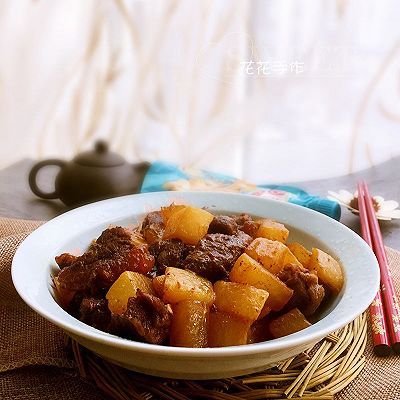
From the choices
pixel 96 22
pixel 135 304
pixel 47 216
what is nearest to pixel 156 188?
pixel 47 216

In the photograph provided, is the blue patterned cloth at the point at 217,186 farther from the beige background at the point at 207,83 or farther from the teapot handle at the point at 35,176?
the beige background at the point at 207,83

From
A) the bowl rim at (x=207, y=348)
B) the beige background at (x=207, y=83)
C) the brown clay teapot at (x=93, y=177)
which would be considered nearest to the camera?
the bowl rim at (x=207, y=348)

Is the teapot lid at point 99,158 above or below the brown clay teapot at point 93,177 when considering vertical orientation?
above

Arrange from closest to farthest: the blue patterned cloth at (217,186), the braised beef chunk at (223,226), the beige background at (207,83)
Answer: the braised beef chunk at (223,226)
the blue patterned cloth at (217,186)
the beige background at (207,83)

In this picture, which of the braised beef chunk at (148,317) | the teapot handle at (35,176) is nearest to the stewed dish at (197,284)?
the braised beef chunk at (148,317)

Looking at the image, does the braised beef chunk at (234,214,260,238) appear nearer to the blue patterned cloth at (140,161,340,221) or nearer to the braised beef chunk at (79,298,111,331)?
the braised beef chunk at (79,298,111,331)

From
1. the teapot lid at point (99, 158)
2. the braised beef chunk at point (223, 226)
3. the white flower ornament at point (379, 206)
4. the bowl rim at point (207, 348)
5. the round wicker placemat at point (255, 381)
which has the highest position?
the braised beef chunk at point (223, 226)

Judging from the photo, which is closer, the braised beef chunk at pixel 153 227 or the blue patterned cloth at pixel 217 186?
the braised beef chunk at pixel 153 227
